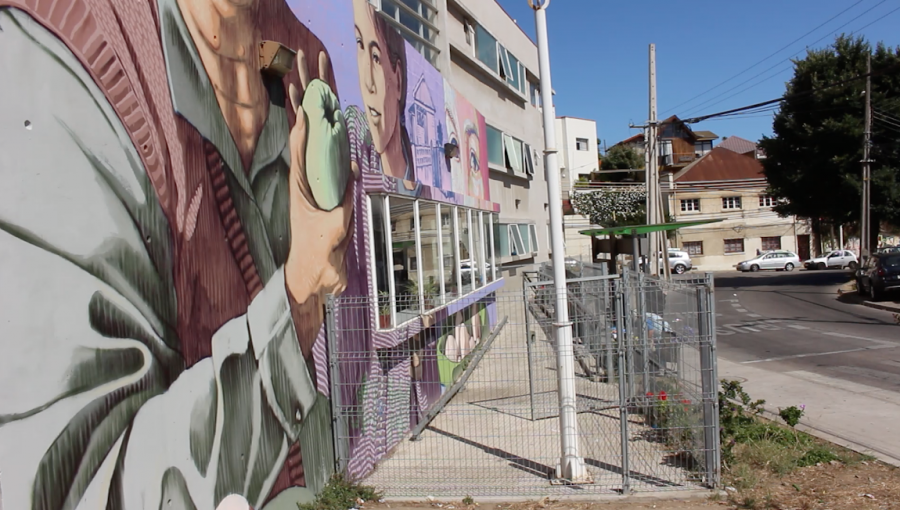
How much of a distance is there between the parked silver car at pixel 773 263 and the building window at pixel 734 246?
5.37 metres

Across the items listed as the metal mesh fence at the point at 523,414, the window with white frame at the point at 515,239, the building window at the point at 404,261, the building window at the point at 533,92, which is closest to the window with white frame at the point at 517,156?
the window with white frame at the point at 515,239

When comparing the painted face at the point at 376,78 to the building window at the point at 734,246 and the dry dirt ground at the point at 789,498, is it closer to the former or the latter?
the dry dirt ground at the point at 789,498

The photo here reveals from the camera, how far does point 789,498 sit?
5461mm

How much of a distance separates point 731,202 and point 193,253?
53437 millimetres

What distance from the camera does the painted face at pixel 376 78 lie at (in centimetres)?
757

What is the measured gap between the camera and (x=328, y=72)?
6449mm

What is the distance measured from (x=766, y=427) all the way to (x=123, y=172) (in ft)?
20.7

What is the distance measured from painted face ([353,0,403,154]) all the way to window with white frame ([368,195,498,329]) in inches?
37.0

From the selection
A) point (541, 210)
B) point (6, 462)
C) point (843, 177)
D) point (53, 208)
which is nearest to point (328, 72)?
point (53, 208)

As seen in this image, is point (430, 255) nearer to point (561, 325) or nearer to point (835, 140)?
point (561, 325)

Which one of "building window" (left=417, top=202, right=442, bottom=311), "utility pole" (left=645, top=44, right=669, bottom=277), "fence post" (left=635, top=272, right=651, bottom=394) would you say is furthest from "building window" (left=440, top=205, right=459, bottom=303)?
"utility pole" (left=645, top=44, right=669, bottom=277)

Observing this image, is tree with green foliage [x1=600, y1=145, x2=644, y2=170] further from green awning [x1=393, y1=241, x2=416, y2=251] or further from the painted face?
green awning [x1=393, y1=241, x2=416, y2=251]

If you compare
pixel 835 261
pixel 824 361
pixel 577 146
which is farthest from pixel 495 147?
pixel 577 146

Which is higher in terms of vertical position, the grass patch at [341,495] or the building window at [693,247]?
the building window at [693,247]
